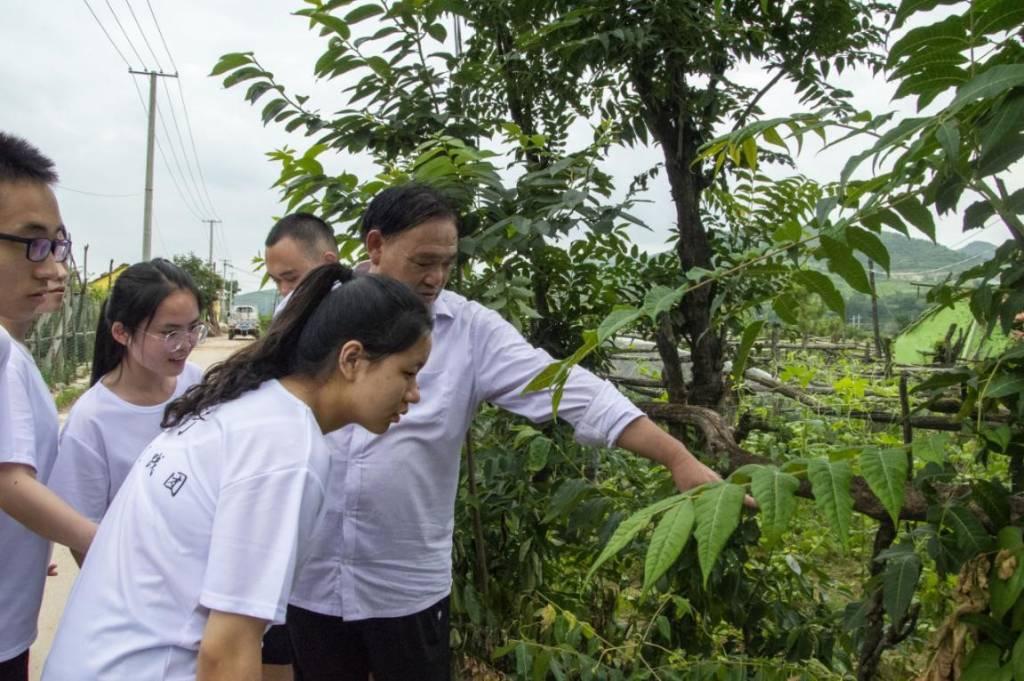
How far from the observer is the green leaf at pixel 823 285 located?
1.34m

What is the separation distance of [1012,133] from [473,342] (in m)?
1.38

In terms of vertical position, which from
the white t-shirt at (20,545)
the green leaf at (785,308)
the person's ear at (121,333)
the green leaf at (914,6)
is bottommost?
the white t-shirt at (20,545)

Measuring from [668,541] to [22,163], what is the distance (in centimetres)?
142

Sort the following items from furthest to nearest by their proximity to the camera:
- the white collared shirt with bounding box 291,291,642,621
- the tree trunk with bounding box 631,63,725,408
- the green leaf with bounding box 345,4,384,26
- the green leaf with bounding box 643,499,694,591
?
1. the tree trunk with bounding box 631,63,725,408
2. the green leaf with bounding box 345,4,384,26
3. the white collared shirt with bounding box 291,291,642,621
4. the green leaf with bounding box 643,499,694,591

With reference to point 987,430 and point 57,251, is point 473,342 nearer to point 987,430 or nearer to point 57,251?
point 57,251

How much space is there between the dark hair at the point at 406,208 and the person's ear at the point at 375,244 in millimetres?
14

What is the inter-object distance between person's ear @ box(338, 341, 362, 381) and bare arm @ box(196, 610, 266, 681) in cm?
43

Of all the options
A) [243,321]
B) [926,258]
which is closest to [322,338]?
[926,258]

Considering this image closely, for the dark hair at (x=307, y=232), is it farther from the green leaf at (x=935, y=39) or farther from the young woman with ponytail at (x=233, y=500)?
the green leaf at (x=935, y=39)

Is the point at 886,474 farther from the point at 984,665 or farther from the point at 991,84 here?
the point at 991,84

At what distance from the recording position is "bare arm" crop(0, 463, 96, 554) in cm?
190

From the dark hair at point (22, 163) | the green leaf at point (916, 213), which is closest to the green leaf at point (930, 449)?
the green leaf at point (916, 213)

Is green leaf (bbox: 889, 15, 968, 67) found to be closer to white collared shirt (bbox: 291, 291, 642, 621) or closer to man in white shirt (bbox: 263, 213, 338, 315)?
white collared shirt (bbox: 291, 291, 642, 621)

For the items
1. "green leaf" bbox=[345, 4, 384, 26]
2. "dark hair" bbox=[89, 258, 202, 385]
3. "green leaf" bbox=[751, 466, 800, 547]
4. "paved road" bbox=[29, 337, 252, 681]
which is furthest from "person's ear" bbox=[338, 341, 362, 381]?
"paved road" bbox=[29, 337, 252, 681]
